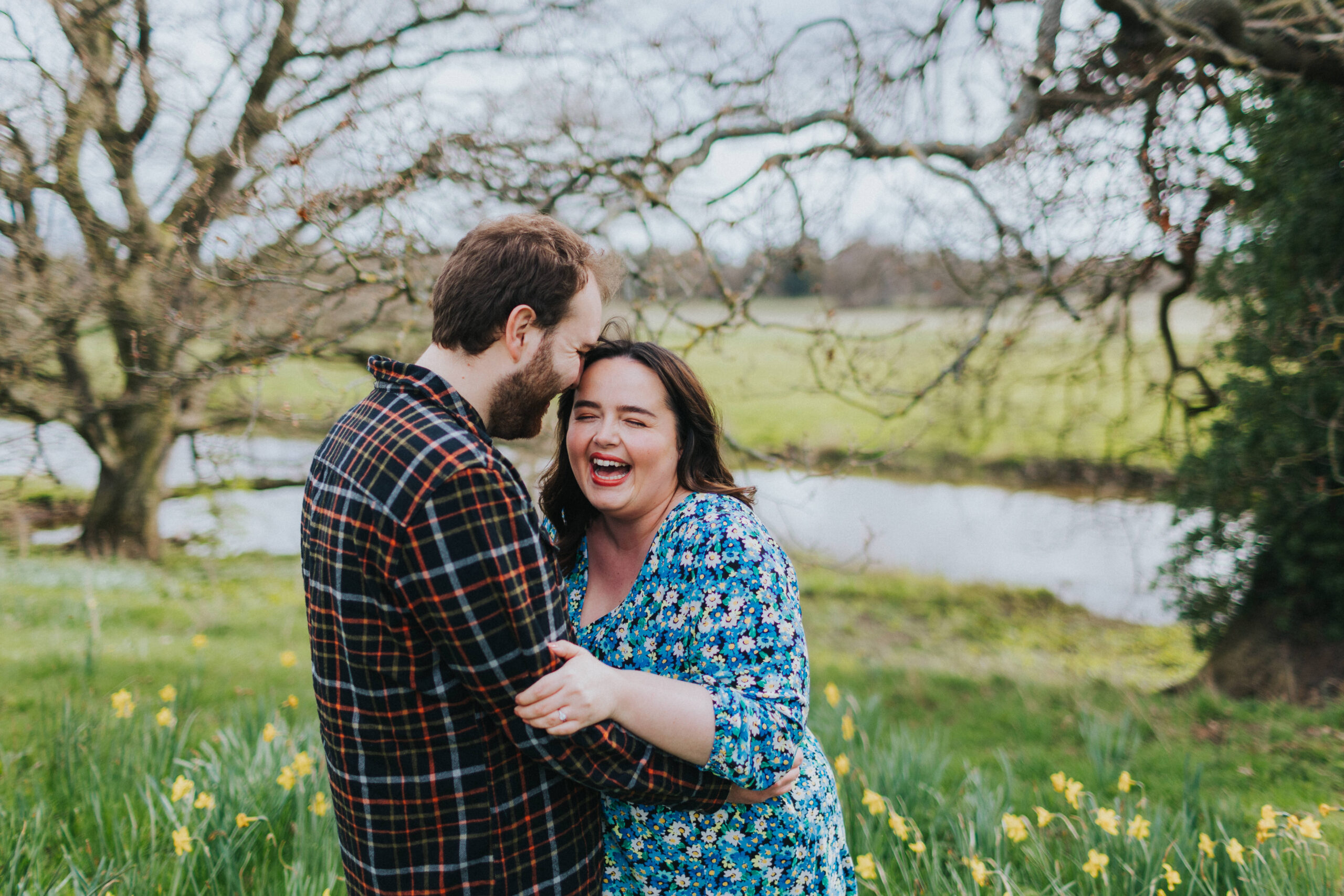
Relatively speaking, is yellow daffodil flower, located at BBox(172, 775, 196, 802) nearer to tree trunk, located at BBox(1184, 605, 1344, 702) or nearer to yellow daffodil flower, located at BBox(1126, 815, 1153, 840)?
yellow daffodil flower, located at BBox(1126, 815, 1153, 840)

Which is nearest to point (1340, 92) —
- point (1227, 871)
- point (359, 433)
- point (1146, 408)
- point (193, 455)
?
point (1146, 408)

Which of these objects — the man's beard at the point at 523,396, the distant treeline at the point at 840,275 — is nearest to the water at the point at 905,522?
the distant treeline at the point at 840,275

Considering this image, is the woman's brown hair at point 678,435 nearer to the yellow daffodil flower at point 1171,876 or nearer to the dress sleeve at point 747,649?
the dress sleeve at point 747,649

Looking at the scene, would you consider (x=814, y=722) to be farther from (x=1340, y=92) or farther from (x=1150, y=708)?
(x=1340, y=92)

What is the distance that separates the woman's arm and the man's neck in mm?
485

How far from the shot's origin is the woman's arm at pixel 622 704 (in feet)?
4.28

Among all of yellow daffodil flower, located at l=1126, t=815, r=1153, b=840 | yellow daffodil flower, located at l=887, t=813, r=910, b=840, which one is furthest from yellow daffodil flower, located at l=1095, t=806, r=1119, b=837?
yellow daffodil flower, located at l=887, t=813, r=910, b=840

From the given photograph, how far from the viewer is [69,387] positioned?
725 centimetres

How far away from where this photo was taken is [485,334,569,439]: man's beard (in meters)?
1.54

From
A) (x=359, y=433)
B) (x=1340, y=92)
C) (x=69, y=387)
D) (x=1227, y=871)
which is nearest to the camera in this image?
(x=359, y=433)

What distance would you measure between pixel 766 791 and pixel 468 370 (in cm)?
96

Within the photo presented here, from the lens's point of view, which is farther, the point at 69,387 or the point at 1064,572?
the point at 1064,572

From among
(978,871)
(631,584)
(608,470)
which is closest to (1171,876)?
(978,871)

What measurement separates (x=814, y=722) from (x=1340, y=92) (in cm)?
488
